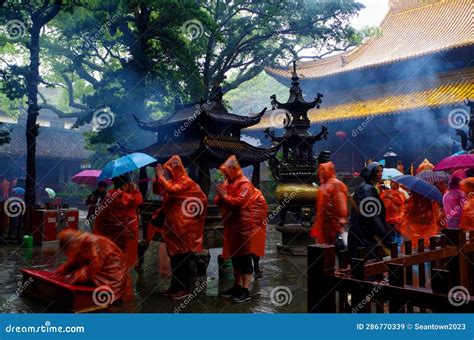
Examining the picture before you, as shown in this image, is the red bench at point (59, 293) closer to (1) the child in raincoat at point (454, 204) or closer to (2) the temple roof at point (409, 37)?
(1) the child in raincoat at point (454, 204)

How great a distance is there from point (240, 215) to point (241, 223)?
11 centimetres

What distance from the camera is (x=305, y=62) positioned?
26.0m

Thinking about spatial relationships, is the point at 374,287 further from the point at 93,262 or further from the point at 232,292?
the point at 232,292

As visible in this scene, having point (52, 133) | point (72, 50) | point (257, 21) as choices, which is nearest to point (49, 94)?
point (52, 133)

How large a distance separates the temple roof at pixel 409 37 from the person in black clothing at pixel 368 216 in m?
14.5

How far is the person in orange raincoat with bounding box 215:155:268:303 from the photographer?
5598mm

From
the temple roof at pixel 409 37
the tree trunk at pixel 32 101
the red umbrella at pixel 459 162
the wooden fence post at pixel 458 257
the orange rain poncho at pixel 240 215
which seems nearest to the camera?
the wooden fence post at pixel 458 257

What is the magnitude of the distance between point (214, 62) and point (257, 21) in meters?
2.84

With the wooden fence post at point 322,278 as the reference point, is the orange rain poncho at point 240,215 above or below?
above

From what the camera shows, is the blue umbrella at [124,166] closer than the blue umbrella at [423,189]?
Yes

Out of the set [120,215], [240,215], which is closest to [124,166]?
[120,215]

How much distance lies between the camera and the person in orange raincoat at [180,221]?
577 cm

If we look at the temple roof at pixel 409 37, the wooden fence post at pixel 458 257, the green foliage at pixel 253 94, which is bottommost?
the wooden fence post at pixel 458 257

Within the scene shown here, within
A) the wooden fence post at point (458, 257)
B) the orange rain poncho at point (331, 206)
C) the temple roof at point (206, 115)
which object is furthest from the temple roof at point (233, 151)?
the wooden fence post at point (458, 257)
